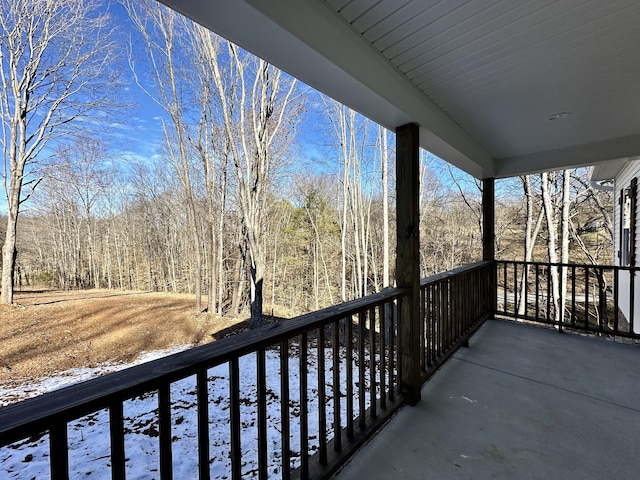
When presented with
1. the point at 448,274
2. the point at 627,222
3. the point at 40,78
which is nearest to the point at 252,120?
the point at 448,274

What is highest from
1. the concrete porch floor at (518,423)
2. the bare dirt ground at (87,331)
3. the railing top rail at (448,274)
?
the railing top rail at (448,274)

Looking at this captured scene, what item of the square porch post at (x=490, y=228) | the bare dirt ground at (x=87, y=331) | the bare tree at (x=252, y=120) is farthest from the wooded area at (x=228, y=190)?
the square porch post at (x=490, y=228)

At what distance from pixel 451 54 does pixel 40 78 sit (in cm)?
1081

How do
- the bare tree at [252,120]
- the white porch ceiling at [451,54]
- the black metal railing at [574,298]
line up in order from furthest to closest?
the bare tree at [252,120] → the black metal railing at [574,298] → the white porch ceiling at [451,54]

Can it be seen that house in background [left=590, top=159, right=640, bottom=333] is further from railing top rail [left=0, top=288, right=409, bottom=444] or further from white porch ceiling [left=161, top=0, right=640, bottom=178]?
railing top rail [left=0, top=288, right=409, bottom=444]

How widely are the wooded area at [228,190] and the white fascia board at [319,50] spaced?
18.3 ft

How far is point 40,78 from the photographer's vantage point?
303 inches

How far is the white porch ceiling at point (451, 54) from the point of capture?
1.24 m

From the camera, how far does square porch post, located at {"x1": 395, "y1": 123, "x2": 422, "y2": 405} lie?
2.13 metres

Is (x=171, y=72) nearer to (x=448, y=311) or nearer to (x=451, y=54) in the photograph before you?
(x=451, y=54)

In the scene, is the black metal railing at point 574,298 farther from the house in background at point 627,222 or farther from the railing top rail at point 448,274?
the railing top rail at point 448,274

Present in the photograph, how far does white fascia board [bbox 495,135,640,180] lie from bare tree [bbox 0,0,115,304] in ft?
31.5

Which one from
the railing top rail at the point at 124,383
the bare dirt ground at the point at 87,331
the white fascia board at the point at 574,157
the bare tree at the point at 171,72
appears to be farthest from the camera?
the bare tree at the point at 171,72

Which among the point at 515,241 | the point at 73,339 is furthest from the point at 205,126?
the point at 515,241
